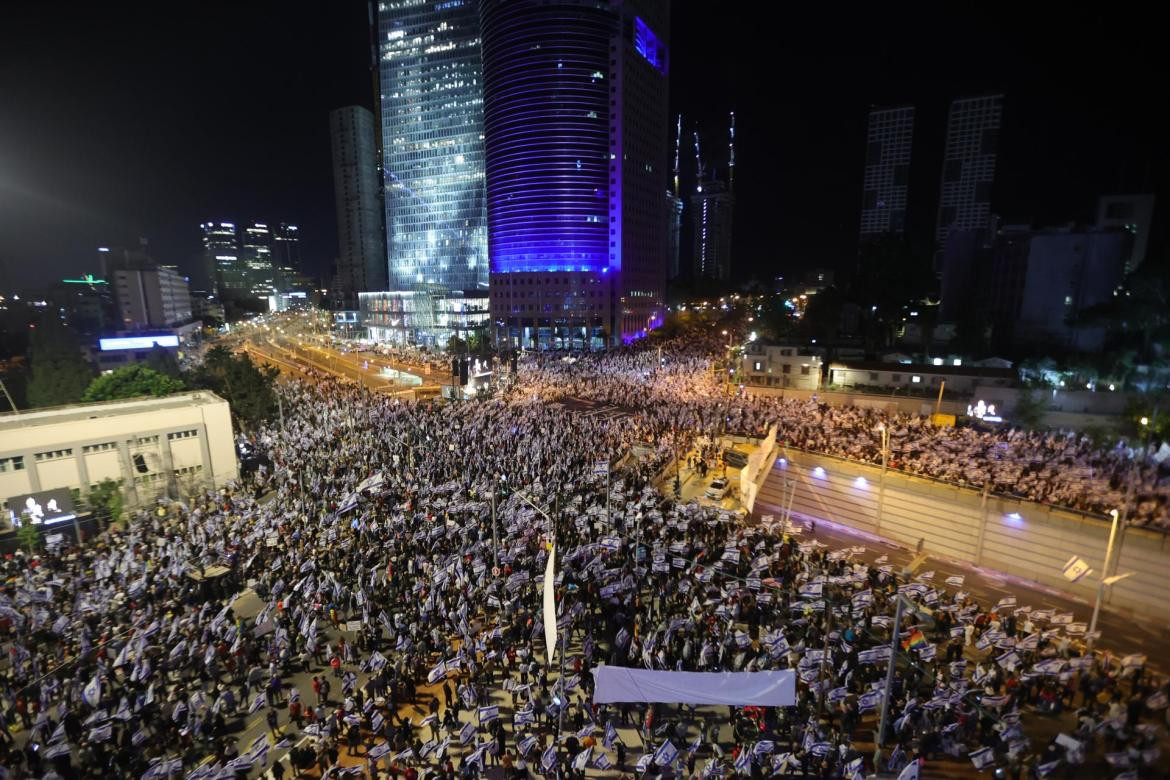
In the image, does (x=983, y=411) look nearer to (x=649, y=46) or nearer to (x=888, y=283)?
(x=888, y=283)

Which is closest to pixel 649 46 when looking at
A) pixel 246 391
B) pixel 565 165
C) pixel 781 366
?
pixel 565 165

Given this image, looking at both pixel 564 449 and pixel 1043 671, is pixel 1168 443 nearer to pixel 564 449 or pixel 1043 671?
pixel 1043 671

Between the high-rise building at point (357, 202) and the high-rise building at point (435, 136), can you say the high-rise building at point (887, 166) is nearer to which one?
the high-rise building at point (435, 136)

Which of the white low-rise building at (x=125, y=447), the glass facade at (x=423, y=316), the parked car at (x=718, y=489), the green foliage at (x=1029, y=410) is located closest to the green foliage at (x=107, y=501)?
the white low-rise building at (x=125, y=447)

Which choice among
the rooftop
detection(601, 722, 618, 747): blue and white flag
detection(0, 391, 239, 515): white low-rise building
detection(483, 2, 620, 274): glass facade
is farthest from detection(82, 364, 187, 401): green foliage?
detection(483, 2, 620, 274): glass facade

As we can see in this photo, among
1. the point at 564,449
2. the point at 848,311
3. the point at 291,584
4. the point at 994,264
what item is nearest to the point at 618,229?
the point at 848,311

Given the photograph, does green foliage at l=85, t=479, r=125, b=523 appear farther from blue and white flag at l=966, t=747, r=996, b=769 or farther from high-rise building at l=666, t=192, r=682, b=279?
high-rise building at l=666, t=192, r=682, b=279
